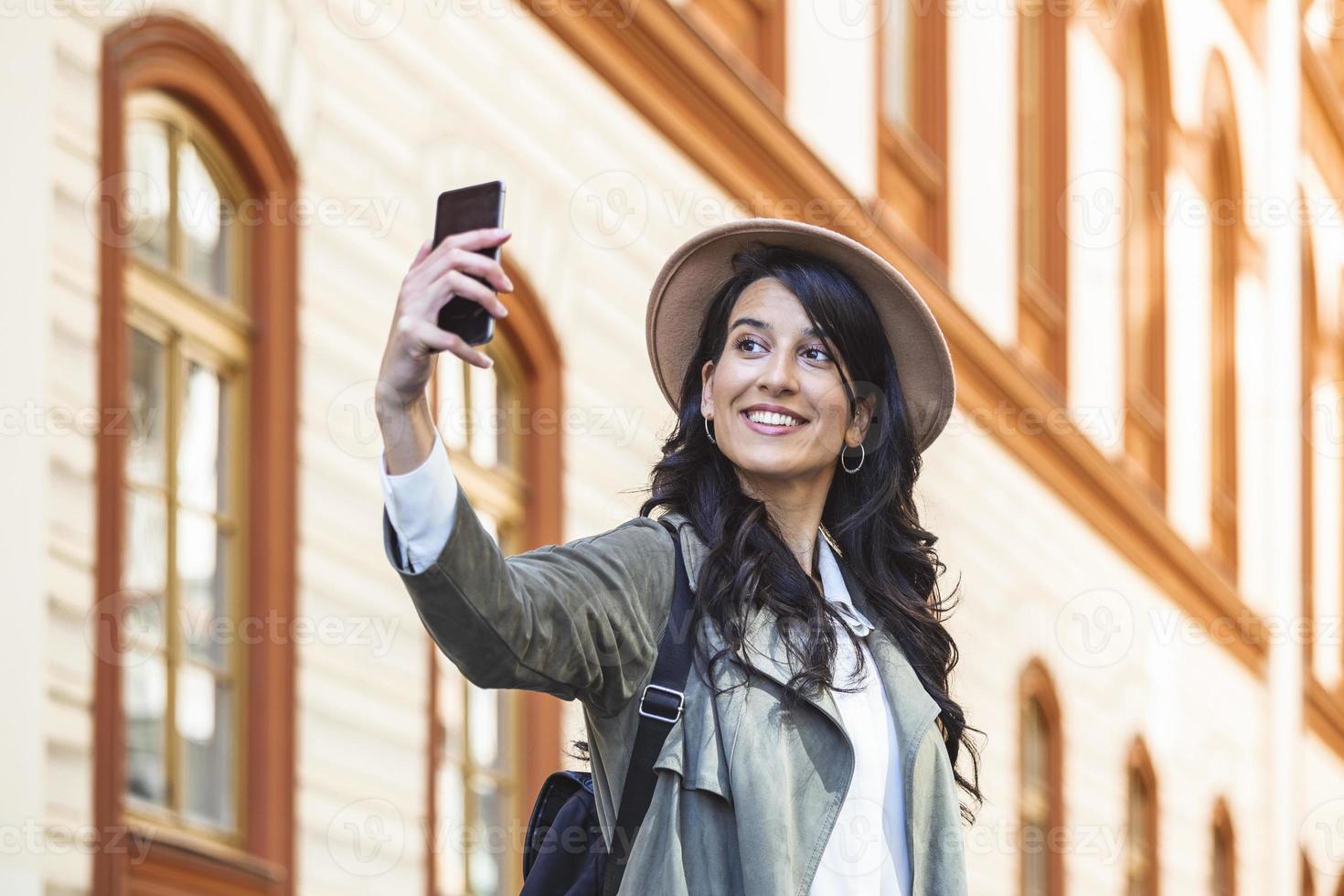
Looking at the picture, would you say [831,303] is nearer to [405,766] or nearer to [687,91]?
[405,766]

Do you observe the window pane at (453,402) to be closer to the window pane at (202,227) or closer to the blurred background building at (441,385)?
the blurred background building at (441,385)

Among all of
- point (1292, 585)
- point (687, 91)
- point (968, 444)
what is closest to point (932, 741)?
point (687, 91)

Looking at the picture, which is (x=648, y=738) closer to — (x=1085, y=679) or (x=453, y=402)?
(x=453, y=402)

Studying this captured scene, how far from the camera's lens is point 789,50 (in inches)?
571

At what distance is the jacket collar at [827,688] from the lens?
3898 millimetres

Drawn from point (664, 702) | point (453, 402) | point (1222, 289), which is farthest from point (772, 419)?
point (1222, 289)

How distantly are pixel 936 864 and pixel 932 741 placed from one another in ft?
0.60

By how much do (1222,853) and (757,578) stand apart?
67.8ft

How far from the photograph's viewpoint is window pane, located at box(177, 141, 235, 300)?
8906 mm

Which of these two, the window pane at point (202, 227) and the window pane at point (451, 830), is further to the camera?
the window pane at point (451, 830)

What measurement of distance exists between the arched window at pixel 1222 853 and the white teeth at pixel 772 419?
65.3ft

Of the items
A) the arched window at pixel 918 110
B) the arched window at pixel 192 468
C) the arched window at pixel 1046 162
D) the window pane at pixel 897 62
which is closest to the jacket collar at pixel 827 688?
Answer: the arched window at pixel 192 468

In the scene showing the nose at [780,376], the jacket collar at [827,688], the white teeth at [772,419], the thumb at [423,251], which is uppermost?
the nose at [780,376]

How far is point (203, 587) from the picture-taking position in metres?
9.00
